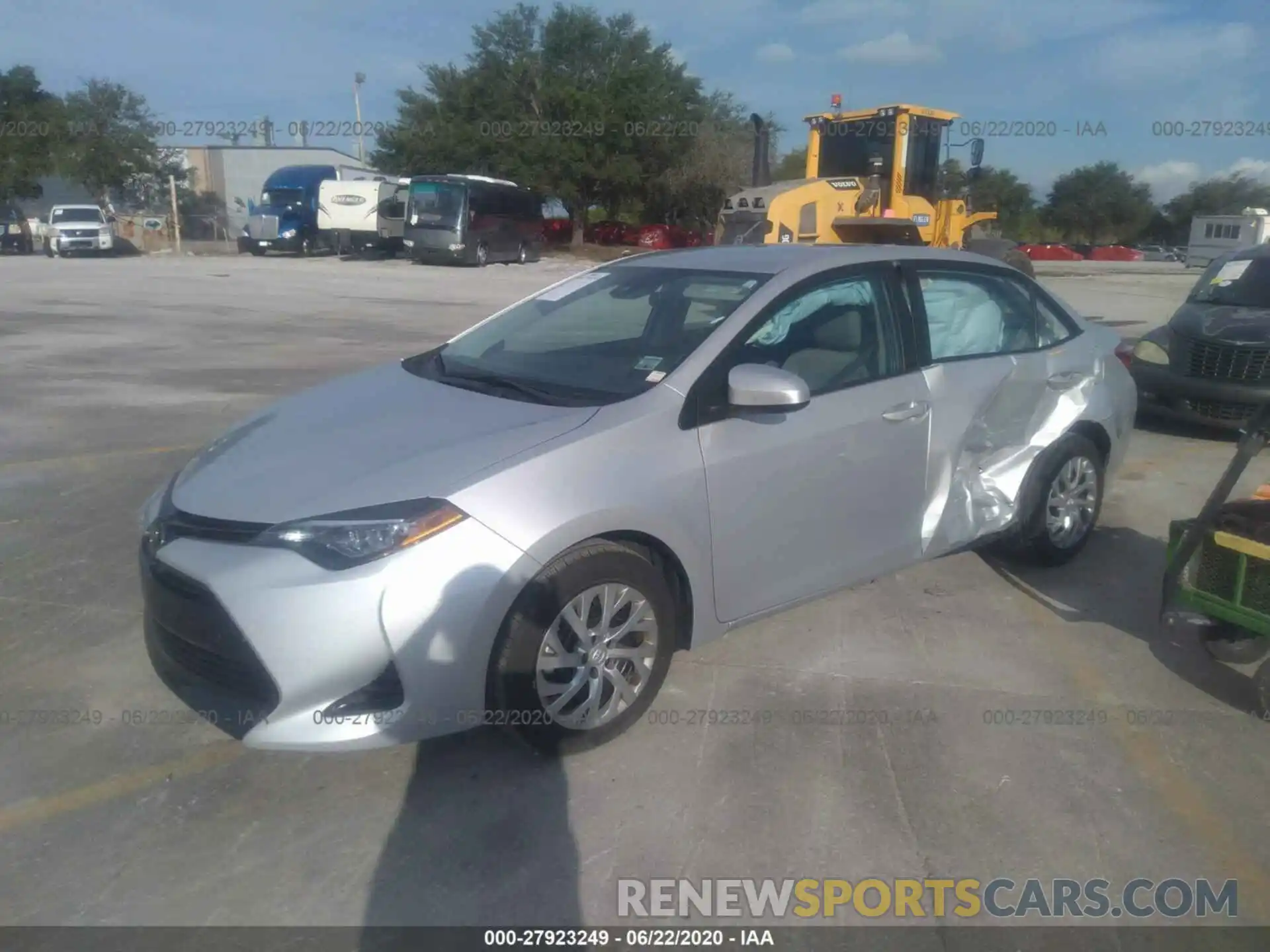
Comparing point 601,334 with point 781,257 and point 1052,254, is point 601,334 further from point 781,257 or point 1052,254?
point 1052,254

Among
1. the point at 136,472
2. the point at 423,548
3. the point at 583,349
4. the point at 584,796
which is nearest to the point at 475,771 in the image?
the point at 584,796

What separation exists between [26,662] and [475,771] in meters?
2.06

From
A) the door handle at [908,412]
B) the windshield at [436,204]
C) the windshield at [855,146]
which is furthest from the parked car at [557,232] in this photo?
the door handle at [908,412]

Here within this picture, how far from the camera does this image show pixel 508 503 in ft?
10.3

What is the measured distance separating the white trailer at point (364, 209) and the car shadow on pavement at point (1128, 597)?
3209cm

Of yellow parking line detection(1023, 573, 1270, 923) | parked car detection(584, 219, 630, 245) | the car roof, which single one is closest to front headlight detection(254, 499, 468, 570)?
the car roof

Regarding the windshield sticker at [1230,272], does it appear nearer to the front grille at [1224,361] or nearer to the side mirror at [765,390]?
the front grille at [1224,361]

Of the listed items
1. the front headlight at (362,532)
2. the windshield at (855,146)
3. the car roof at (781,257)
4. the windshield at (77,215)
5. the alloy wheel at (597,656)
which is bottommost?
the alloy wheel at (597,656)

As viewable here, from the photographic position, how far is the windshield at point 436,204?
3125cm

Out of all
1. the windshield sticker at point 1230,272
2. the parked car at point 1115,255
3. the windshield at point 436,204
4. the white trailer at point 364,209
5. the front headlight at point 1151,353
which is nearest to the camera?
the front headlight at point 1151,353

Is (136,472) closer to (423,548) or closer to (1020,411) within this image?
(423,548)

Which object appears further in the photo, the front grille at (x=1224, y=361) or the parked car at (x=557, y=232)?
the parked car at (x=557, y=232)

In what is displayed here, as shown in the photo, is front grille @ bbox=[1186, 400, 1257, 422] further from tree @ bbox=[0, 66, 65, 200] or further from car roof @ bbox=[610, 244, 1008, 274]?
tree @ bbox=[0, 66, 65, 200]

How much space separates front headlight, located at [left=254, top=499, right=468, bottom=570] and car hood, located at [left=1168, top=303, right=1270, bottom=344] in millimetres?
7059
